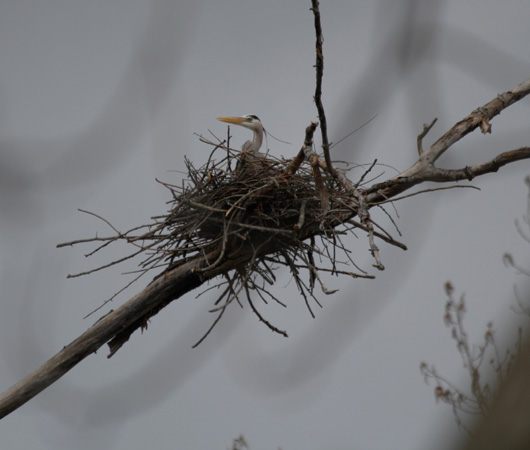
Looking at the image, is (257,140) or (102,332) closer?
(102,332)

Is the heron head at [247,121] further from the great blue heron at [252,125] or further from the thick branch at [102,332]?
the thick branch at [102,332]

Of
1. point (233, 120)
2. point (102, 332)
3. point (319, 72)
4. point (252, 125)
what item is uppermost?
point (233, 120)

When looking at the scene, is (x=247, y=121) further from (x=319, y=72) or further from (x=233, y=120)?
(x=319, y=72)

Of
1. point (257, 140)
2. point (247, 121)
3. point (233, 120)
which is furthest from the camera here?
point (233, 120)

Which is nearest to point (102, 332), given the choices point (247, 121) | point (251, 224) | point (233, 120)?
point (251, 224)

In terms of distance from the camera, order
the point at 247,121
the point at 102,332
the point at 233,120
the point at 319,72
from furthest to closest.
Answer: the point at 233,120 → the point at 247,121 → the point at 102,332 → the point at 319,72

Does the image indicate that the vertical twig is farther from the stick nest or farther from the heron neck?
the heron neck

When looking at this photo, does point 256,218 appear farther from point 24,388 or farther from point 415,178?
point 24,388

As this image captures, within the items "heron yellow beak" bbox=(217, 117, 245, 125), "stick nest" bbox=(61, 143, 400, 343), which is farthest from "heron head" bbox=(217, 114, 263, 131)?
"stick nest" bbox=(61, 143, 400, 343)

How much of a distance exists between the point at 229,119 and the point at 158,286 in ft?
10.1

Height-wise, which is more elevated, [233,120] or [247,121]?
[233,120]

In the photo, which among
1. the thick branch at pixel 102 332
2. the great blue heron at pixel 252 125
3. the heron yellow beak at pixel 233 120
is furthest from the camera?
the heron yellow beak at pixel 233 120

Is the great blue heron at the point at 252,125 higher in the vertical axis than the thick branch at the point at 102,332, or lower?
higher

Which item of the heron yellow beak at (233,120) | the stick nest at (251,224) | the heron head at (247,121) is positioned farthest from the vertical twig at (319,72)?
the heron yellow beak at (233,120)
